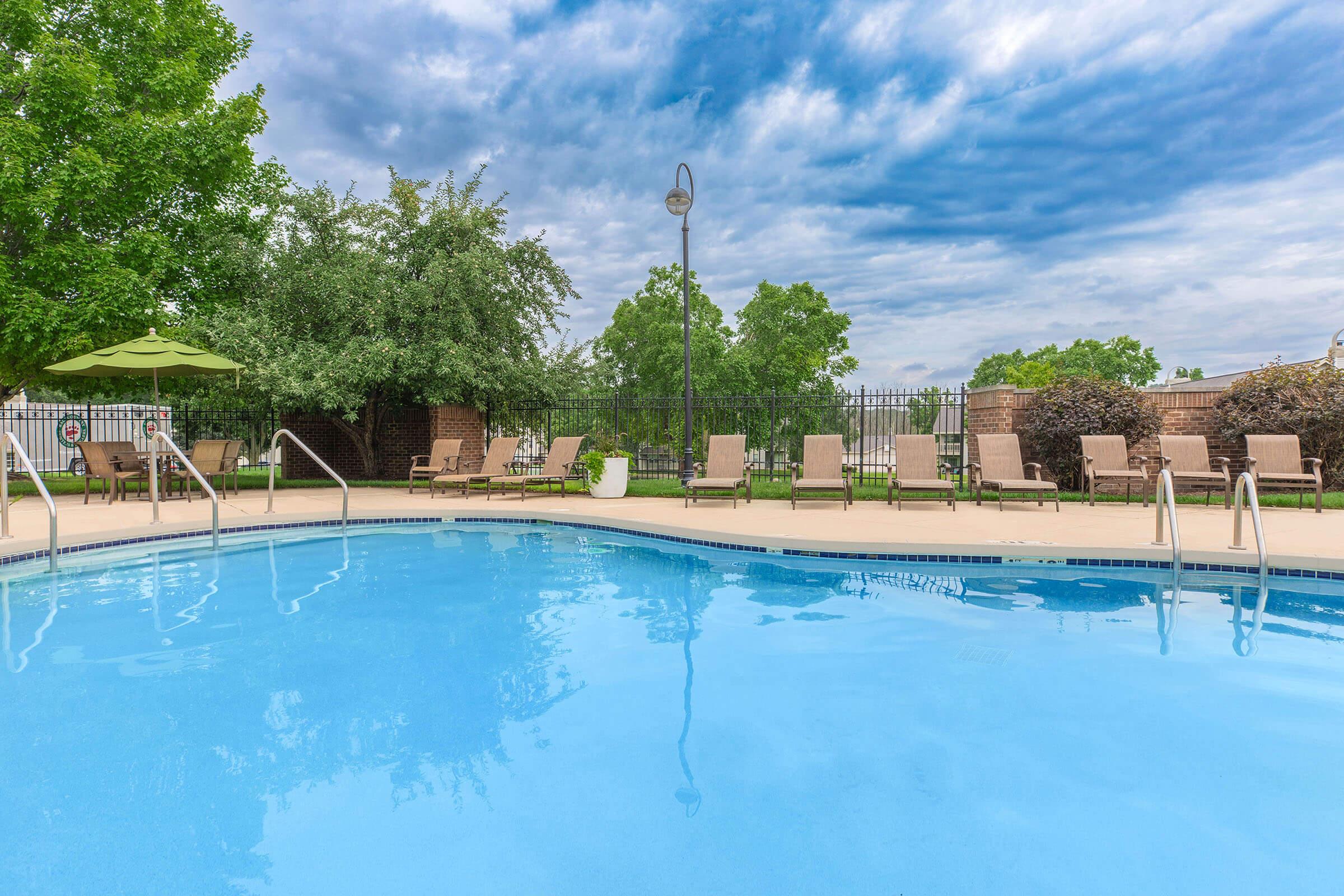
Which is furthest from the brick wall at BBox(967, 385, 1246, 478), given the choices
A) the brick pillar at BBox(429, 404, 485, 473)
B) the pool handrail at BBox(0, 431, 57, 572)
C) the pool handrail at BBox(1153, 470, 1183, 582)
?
the pool handrail at BBox(0, 431, 57, 572)

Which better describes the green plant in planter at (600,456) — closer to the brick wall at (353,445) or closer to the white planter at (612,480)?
the white planter at (612,480)

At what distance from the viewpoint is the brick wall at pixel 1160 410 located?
11.8m

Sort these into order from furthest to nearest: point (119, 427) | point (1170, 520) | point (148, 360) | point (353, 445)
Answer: point (119, 427)
point (353, 445)
point (148, 360)
point (1170, 520)

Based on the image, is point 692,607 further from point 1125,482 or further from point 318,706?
point 1125,482

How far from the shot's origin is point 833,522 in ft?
27.4

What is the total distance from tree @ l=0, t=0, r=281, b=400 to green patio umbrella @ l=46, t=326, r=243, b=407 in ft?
8.04

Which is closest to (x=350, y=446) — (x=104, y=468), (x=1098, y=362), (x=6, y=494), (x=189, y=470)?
(x=104, y=468)

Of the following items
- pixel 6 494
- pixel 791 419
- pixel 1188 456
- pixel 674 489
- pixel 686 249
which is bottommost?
pixel 674 489

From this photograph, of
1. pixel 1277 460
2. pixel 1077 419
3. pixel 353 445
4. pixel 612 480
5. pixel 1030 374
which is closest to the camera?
pixel 1277 460

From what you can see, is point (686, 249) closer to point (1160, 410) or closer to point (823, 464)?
point (823, 464)

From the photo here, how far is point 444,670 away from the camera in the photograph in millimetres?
4105

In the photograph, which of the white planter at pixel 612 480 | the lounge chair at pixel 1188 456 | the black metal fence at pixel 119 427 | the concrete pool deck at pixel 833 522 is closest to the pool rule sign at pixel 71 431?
the black metal fence at pixel 119 427

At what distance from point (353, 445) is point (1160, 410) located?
54.3 ft

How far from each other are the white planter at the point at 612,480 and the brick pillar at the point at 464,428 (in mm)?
3196
